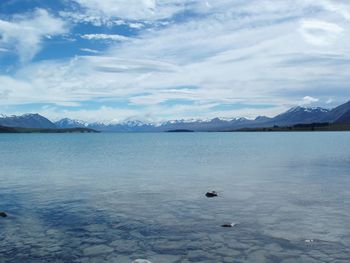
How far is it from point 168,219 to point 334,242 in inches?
413

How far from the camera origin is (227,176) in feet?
162

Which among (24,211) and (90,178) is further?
(90,178)

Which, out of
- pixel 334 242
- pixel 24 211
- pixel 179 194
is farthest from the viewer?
pixel 179 194

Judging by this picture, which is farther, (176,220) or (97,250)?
(176,220)

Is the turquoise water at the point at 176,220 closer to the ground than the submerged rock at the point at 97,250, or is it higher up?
higher up

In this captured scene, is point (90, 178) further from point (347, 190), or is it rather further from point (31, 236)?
point (347, 190)

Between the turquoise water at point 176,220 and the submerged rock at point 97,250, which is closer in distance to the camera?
the turquoise water at point 176,220

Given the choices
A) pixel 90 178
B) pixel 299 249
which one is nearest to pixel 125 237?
pixel 299 249

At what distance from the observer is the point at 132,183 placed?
144ft

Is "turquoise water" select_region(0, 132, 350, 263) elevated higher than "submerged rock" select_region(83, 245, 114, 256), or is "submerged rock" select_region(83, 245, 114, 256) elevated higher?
"turquoise water" select_region(0, 132, 350, 263)

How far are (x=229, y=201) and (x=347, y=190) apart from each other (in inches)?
511

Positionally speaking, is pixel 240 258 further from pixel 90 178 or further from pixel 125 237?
pixel 90 178

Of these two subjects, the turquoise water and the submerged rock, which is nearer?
the turquoise water

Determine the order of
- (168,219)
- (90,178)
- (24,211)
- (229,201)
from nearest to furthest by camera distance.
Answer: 1. (168,219)
2. (24,211)
3. (229,201)
4. (90,178)
